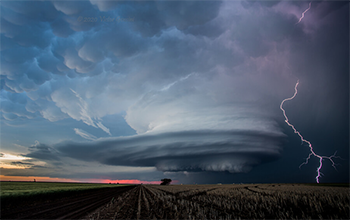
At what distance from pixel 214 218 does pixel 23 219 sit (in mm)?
15892

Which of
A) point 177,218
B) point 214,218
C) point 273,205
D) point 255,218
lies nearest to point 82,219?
point 177,218

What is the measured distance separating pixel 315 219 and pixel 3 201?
116 ft

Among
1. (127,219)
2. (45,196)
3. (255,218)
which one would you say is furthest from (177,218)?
(45,196)

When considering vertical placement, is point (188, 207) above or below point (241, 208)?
below

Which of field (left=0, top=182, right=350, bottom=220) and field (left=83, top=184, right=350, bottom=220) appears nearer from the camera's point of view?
field (left=83, top=184, right=350, bottom=220)

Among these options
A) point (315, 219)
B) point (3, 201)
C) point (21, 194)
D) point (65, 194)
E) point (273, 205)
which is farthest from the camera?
point (65, 194)

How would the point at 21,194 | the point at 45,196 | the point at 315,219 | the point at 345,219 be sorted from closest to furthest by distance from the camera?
the point at 345,219, the point at 315,219, the point at 21,194, the point at 45,196

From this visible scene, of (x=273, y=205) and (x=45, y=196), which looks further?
(x=45, y=196)

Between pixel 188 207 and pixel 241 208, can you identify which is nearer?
pixel 241 208

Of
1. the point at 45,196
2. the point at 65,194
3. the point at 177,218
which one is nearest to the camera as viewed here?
the point at 177,218

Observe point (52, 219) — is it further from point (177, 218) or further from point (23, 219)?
point (177, 218)

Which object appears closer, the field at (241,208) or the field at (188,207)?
the field at (241,208)

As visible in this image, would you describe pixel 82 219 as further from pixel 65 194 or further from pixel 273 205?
pixel 65 194

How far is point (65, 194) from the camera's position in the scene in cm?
4131
